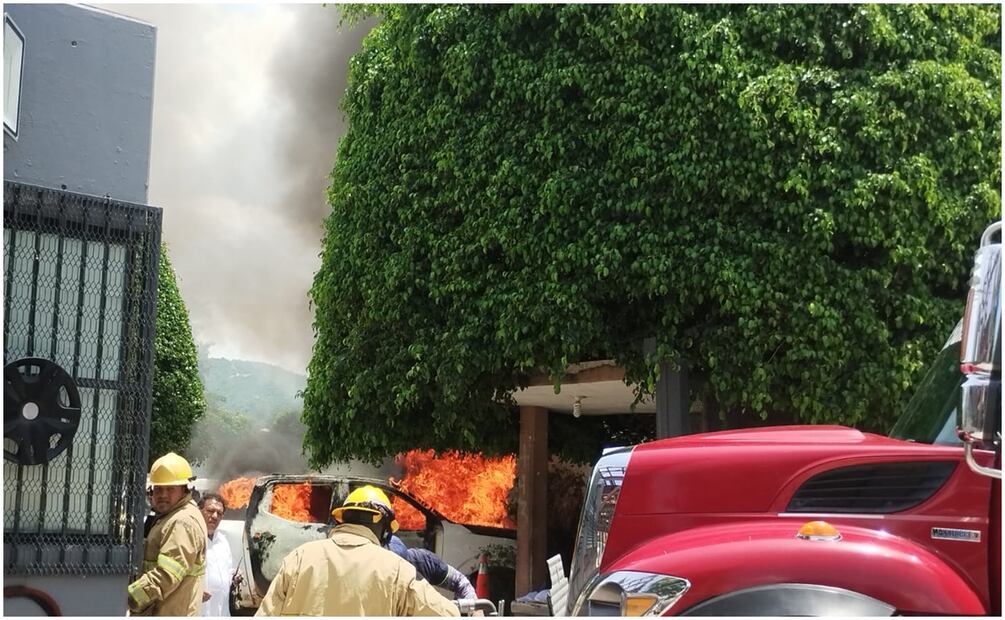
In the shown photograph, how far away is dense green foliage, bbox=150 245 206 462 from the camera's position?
29.8m

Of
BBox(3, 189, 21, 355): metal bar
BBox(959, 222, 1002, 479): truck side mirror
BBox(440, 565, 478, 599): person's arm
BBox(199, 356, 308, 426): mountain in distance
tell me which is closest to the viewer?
BBox(959, 222, 1002, 479): truck side mirror

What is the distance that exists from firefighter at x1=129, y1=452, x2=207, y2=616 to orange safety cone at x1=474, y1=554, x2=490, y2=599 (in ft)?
30.6

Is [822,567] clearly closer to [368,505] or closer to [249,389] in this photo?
[368,505]

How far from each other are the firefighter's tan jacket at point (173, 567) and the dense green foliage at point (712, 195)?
6454mm

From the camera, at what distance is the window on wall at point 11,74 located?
596 cm

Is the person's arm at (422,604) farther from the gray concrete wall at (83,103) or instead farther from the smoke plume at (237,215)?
the smoke plume at (237,215)

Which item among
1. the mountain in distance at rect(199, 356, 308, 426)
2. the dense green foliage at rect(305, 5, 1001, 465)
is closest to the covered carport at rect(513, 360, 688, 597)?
the dense green foliage at rect(305, 5, 1001, 465)

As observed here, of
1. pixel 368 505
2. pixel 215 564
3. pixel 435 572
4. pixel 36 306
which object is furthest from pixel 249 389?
pixel 368 505

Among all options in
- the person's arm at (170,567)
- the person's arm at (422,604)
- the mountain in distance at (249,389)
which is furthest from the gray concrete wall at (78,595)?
the mountain in distance at (249,389)

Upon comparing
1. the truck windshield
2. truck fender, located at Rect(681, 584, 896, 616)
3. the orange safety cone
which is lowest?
the orange safety cone

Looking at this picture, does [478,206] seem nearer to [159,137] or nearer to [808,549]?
[808,549]

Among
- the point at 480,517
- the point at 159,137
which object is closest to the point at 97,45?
the point at 480,517

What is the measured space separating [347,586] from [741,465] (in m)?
1.82

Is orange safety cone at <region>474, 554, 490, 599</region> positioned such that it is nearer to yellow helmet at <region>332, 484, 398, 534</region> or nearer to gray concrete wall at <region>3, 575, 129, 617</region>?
gray concrete wall at <region>3, 575, 129, 617</region>
